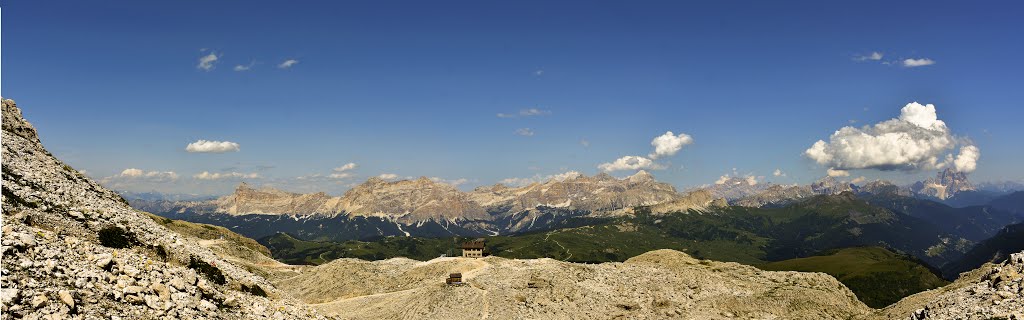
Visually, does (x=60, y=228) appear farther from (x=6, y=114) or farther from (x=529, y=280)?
(x=529, y=280)

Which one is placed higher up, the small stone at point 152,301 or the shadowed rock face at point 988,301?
the small stone at point 152,301

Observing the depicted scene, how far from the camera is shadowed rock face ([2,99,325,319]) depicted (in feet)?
110

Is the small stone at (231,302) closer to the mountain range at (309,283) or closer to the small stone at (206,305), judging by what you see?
the mountain range at (309,283)

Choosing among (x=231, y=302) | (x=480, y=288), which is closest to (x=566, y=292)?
(x=480, y=288)

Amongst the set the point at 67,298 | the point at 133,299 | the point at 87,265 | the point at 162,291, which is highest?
the point at 87,265

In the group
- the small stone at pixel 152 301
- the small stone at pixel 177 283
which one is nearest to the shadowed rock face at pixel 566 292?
the small stone at pixel 177 283

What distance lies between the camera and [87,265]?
38.7 meters

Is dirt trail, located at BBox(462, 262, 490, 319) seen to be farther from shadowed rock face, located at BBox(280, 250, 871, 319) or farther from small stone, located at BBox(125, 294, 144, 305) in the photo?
small stone, located at BBox(125, 294, 144, 305)

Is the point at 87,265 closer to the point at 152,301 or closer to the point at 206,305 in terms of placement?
the point at 152,301

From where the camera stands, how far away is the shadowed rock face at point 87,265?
33406 millimetres

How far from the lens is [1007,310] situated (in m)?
74.0

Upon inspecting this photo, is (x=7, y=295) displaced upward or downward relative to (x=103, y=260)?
downward

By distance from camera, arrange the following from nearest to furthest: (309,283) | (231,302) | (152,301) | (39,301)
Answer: (39,301), (152,301), (231,302), (309,283)

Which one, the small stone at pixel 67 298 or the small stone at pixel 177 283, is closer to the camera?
the small stone at pixel 67 298
